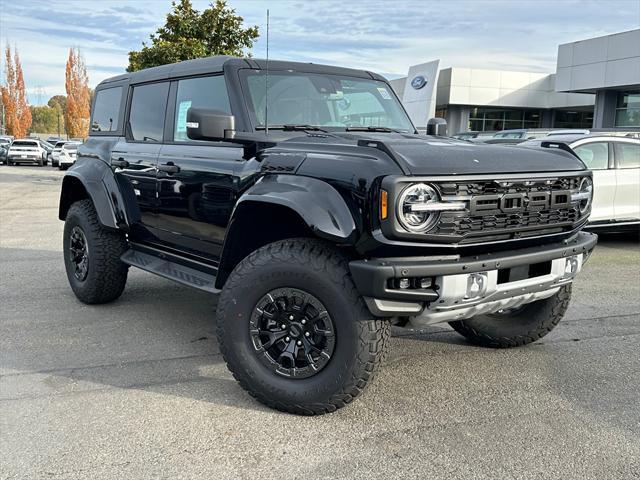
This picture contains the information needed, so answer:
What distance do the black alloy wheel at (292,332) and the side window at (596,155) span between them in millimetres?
6751

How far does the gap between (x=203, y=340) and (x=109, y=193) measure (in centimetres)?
150

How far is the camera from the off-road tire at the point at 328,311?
320cm

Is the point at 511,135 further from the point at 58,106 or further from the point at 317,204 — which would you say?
the point at 58,106

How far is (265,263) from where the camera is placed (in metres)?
3.44

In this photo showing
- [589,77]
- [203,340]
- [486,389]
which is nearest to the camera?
[486,389]

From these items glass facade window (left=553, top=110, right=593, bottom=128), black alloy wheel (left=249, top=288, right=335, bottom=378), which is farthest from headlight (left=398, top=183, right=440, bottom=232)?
glass facade window (left=553, top=110, right=593, bottom=128)

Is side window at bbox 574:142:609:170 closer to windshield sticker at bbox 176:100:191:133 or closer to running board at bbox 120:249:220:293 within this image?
windshield sticker at bbox 176:100:191:133

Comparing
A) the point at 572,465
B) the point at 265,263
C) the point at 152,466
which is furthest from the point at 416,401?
the point at 152,466

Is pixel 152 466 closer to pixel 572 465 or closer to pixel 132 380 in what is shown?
pixel 132 380

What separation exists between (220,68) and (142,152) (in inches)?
40.0

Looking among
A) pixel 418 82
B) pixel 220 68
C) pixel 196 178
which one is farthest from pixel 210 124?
pixel 418 82

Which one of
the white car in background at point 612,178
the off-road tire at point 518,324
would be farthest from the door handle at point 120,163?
the white car in background at point 612,178

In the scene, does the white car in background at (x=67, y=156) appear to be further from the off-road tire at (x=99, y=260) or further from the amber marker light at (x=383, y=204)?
the amber marker light at (x=383, y=204)

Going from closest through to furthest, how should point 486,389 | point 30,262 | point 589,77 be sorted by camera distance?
point 486,389 → point 30,262 → point 589,77
